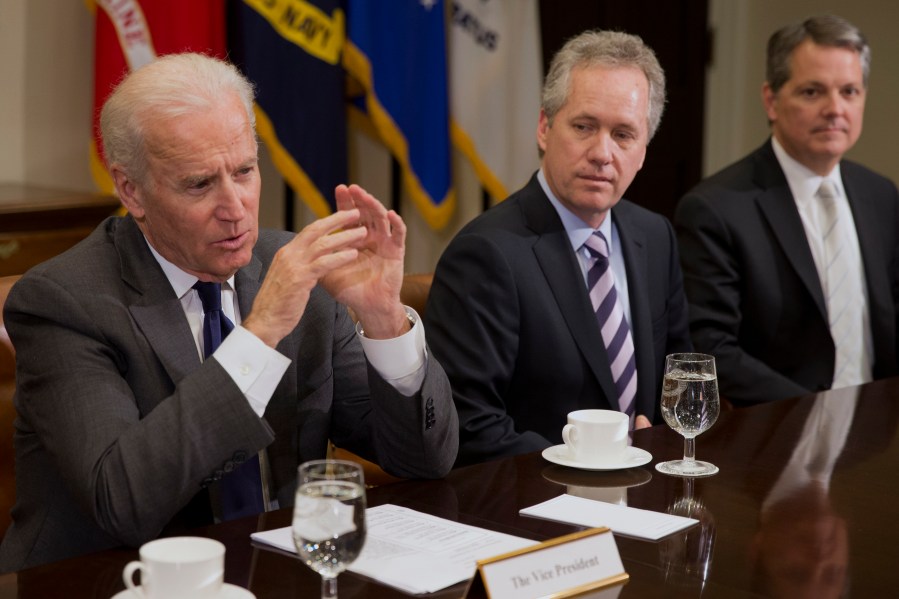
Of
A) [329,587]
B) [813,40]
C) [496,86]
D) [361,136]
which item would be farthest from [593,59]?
[361,136]

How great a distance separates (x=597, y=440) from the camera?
6.10 ft

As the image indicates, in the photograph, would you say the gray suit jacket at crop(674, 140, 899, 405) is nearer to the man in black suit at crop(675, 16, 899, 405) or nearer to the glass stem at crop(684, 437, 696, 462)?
the man in black suit at crop(675, 16, 899, 405)

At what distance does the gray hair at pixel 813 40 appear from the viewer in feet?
11.3

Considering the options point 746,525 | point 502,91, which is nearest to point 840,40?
point 502,91

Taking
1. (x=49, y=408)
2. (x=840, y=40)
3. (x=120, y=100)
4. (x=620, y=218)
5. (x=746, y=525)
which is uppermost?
(x=840, y=40)

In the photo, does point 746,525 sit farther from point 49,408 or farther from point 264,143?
point 264,143

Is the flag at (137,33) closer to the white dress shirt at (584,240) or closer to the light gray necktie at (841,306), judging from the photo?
the white dress shirt at (584,240)

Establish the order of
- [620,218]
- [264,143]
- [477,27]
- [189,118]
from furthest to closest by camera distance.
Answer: [477,27] < [264,143] < [620,218] < [189,118]

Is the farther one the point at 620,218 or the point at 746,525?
the point at 620,218

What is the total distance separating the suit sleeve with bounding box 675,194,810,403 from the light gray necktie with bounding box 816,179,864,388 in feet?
0.79

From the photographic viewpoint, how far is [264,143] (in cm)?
415

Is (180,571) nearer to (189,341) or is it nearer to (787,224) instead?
(189,341)

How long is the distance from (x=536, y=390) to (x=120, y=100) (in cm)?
107

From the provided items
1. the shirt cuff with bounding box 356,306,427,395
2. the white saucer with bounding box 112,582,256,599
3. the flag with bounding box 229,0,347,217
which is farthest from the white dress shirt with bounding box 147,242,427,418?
the flag with bounding box 229,0,347,217
